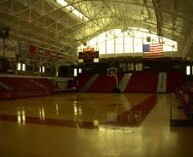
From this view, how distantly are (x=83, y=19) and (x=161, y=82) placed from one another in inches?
549

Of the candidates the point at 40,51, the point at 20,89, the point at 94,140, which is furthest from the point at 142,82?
the point at 94,140

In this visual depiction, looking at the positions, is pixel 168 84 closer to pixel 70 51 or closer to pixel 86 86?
pixel 86 86

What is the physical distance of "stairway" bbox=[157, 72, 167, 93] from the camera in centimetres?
3889

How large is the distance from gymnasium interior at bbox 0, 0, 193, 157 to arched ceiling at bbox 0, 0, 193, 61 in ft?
0.40

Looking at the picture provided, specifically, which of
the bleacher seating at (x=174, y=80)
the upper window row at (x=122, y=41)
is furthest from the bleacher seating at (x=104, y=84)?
the bleacher seating at (x=174, y=80)

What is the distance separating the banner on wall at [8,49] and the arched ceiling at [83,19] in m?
2.64

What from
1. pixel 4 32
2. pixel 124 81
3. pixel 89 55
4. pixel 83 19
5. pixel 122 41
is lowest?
pixel 124 81

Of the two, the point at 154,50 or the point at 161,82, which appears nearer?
the point at 154,50

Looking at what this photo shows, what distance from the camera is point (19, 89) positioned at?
87.6 feet

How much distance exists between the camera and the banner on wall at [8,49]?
88.9 feet

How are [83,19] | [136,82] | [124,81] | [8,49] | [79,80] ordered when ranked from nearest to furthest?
1. [8,49]
2. [83,19]
3. [136,82]
4. [124,81]
5. [79,80]

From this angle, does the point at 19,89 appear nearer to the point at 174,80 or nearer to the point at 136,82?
the point at 136,82

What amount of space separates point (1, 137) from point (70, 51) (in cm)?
4069

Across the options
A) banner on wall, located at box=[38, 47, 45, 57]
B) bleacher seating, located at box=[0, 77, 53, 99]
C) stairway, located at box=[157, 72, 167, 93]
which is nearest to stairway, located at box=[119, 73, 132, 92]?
stairway, located at box=[157, 72, 167, 93]
